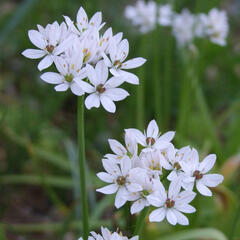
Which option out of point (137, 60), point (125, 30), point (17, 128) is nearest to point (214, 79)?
point (125, 30)

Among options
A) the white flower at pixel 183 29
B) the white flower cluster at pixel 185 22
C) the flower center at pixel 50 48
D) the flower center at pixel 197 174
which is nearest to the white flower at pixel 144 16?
the white flower cluster at pixel 185 22

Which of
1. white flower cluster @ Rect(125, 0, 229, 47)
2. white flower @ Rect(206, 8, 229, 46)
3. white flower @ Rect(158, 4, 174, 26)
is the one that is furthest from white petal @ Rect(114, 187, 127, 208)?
white flower @ Rect(158, 4, 174, 26)

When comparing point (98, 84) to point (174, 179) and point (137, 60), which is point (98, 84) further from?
point (174, 179)

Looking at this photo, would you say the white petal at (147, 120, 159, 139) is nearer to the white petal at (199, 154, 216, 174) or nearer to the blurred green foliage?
the white petal at (199, 154, 216, 174)

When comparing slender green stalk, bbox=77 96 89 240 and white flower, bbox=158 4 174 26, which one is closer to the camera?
slender green stalk, bbox=77 96 89 240

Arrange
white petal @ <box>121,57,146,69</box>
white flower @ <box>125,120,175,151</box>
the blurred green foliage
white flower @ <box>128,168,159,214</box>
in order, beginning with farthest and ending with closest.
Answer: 1. the blurred green foliage
2. white petal @ <box>121,57,146,69</box>
3. white flower @ <box>125,120,175,151</box>
4. white flower @ <box>128,168,159,214</box>

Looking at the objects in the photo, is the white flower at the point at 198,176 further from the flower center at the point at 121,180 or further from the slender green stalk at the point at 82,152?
the slender green stalk at the point at 82,152

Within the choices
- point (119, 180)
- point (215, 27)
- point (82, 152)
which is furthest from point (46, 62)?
point (215, 27)
